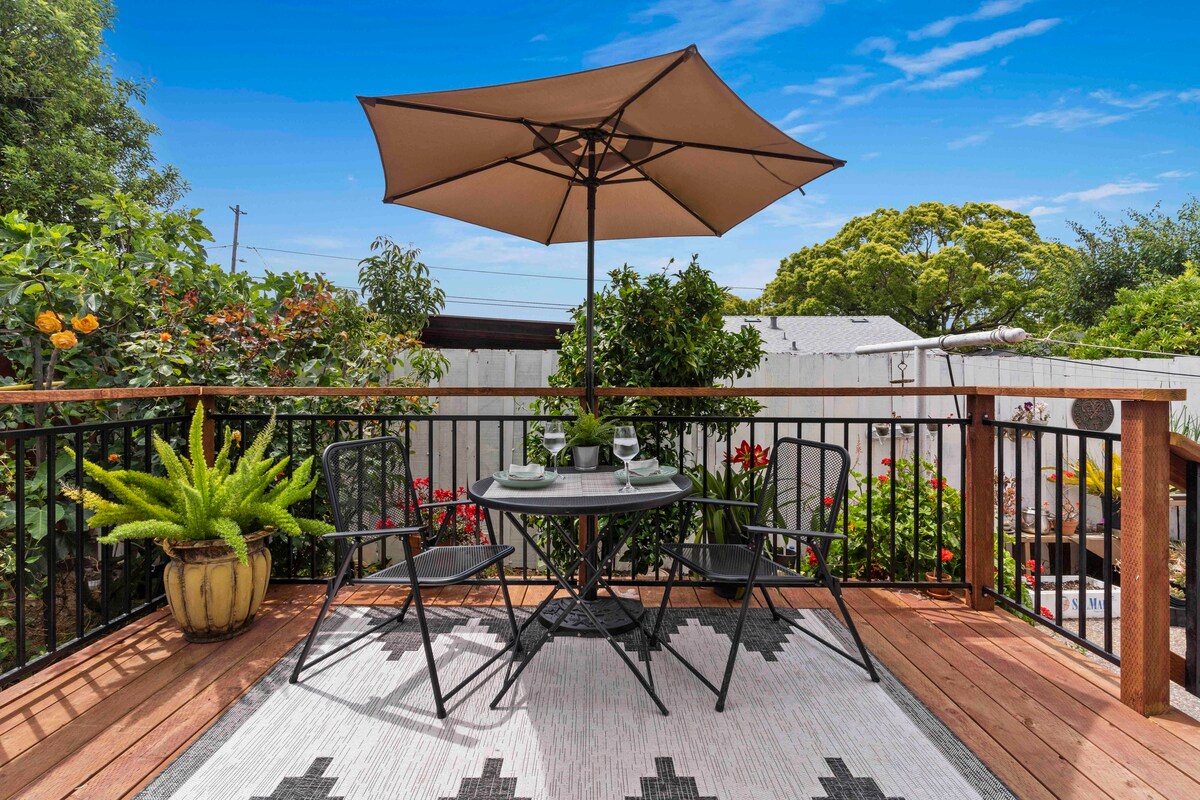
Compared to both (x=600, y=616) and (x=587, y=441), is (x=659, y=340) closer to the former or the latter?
(x=587, y=441)

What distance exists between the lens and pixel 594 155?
103 inches

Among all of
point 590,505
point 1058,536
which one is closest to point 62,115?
point 590,505

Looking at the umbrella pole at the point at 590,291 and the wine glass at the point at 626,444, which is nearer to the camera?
the wine glass at the point at 626,444

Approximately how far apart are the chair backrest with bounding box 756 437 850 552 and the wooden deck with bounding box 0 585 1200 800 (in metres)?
0.63

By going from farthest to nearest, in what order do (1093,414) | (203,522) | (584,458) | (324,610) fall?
(1093,414)
(584,458)
(203,522)
(324,610)

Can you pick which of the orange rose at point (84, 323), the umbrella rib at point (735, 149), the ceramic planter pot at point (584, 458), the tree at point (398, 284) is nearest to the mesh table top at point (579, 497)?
the ceramic planter pot at point (584, 458)

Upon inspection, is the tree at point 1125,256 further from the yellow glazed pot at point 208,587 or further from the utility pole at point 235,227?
the utility pole at point 235,227

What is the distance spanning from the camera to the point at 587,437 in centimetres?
264

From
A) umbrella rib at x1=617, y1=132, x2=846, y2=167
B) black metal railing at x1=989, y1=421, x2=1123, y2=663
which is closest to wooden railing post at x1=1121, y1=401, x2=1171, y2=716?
black metal railing at x1=989, y1=421, x2=1123, y2=663

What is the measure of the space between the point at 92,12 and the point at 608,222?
1465 centimetres

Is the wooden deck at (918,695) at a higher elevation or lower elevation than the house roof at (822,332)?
lower

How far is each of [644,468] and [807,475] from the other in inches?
30.6

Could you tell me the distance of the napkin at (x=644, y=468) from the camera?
2.29 metres

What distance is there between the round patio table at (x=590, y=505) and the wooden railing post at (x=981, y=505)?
1515 millimetres
